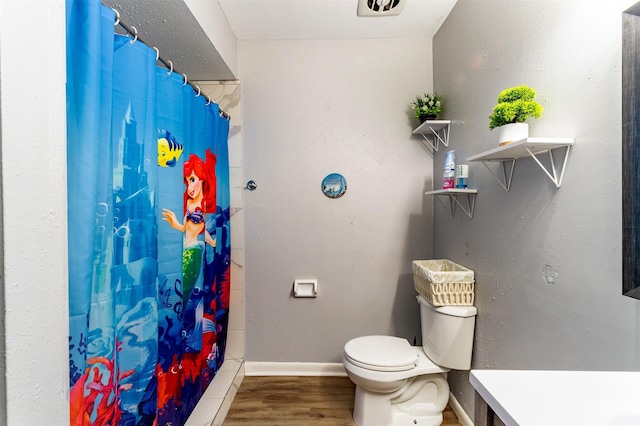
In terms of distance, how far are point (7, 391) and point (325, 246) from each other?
1691mm

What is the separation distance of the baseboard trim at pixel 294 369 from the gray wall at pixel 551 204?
0.82 metres

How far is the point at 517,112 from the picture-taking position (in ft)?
3.45

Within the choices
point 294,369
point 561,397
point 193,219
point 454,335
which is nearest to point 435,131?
point 454,335

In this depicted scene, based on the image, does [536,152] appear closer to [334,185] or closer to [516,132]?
[516,132]

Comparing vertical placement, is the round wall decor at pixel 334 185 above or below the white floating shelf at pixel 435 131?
below

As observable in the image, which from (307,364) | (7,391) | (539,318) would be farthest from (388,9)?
(307,364)

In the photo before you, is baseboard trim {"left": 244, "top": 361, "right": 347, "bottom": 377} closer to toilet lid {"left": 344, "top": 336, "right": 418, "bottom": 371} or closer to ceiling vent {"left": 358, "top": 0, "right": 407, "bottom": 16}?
toilet lid {"left": 344, "top": 336, "right": 418, "bottom": 371}

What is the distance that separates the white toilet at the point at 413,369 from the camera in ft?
4.88

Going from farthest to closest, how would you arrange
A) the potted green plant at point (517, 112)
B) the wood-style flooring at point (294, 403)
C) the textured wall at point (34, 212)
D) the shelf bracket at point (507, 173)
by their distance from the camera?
the wood-style flooring at point (294, 403) < the shelf bracket at point (507, 173) < the potted green plant at point (517, 112) < the textured wall at point (34, 212)

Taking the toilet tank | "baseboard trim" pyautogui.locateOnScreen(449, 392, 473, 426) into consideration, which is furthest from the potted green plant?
"baseboard trim" pyautogui.locateOnScreen(449, 392, 473, 426)

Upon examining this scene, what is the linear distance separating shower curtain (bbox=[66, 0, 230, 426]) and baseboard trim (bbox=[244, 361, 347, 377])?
0.49 metres

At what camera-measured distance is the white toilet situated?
1487 mm

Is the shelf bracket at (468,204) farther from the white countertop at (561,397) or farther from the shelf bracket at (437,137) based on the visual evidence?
the white countertop at (561,397)

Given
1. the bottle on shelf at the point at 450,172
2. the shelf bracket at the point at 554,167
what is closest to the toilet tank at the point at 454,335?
the bottle on shelf at the point at 450,172
